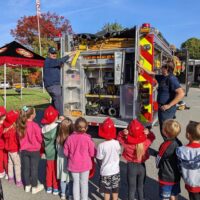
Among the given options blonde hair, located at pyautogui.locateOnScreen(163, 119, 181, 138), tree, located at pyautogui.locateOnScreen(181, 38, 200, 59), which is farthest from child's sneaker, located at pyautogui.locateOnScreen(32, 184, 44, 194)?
tree, located at pyautogui.locateOnScreen(181, 38, 200, 59)

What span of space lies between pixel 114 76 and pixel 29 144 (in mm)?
2881

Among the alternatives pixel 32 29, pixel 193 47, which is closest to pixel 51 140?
pixel 32 29

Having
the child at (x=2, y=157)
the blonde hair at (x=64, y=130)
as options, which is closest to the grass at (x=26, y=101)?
the child at (x=2, y=157)

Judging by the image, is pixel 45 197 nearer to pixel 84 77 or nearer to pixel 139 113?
pixel 139 113

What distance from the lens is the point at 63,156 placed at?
3.92 m

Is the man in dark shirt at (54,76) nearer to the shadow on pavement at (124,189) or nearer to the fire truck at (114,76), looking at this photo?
the fire truck at (114,76)

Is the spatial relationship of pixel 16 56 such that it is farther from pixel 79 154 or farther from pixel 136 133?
pixel 136 133

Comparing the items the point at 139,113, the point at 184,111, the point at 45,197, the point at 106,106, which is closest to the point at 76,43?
the point at 106,106

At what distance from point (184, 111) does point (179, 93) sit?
23.8 ft

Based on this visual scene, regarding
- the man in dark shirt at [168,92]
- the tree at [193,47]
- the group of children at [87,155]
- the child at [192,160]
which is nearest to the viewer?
the child at [192,160]

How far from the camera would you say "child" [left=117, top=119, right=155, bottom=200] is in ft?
11.1

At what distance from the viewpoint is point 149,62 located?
6.12 metres

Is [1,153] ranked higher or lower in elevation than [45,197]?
higher

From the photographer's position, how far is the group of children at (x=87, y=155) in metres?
Result: 3.08
